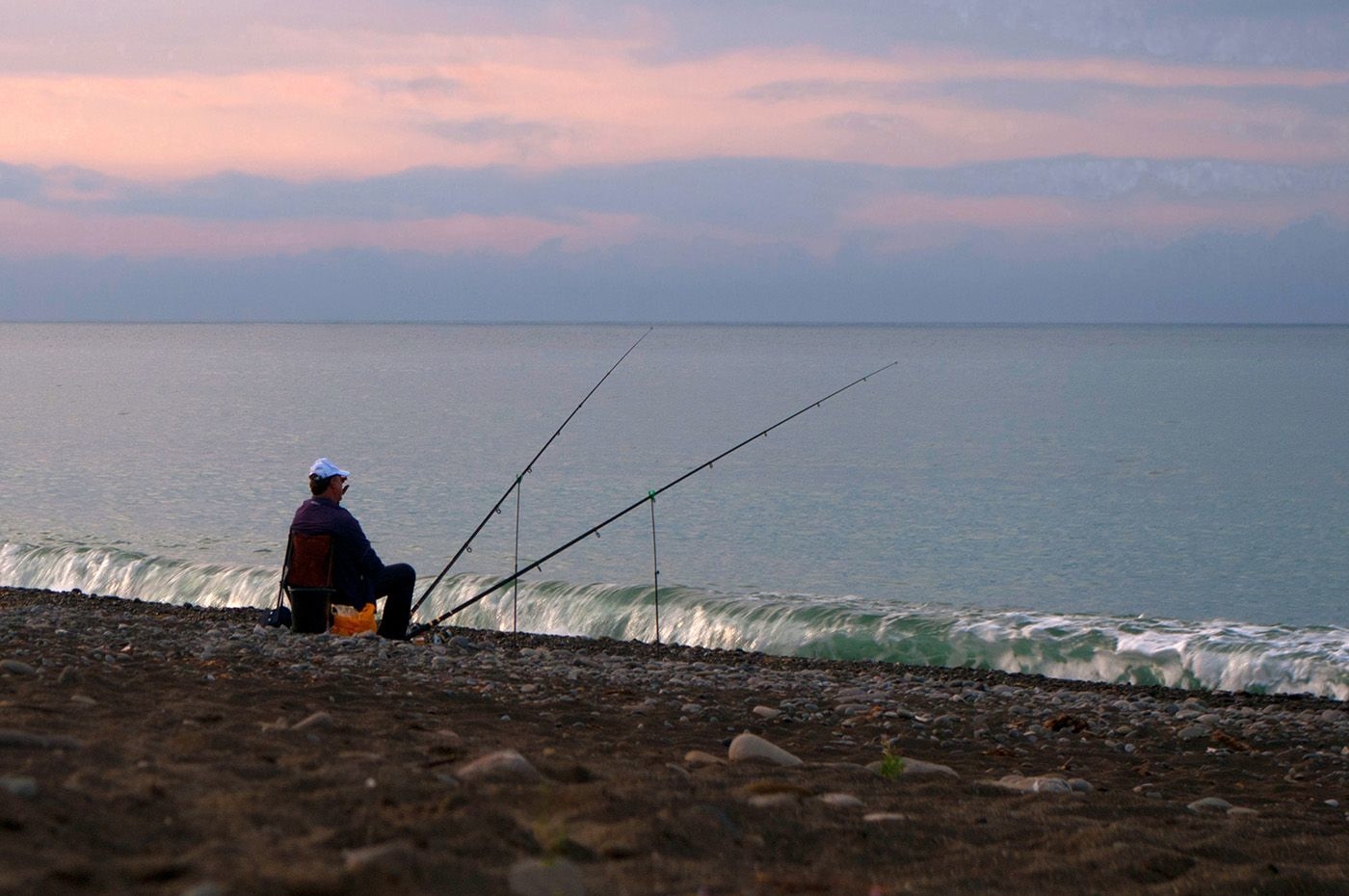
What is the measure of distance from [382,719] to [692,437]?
28.6m

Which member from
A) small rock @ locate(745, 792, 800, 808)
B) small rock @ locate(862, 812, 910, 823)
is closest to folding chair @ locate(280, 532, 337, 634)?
small rock @ locate(745, 792, 800, 808)

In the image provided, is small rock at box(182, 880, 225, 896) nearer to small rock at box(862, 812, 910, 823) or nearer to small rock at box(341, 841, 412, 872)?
small rock at box(341, 841, 412, 872)

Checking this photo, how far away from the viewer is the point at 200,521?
65.4ft

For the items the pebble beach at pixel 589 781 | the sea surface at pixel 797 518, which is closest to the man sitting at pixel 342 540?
the pebble beach at pixel 589 781

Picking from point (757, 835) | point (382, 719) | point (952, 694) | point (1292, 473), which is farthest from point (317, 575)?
point (1292, 473)

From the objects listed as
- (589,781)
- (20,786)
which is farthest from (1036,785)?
(20,786)

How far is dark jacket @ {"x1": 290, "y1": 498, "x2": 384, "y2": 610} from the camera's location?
8.73m

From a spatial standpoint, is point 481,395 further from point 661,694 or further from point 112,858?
point 112,858

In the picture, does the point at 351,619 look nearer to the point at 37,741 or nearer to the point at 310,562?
the point at 310,562

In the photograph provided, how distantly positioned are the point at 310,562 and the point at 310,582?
0.16m

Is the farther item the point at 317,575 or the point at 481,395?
the point at 481,395

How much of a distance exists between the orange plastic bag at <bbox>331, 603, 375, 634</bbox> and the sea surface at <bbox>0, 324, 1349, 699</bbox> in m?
2.63

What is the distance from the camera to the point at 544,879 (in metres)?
3.03

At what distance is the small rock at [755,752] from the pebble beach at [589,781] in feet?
0.04
